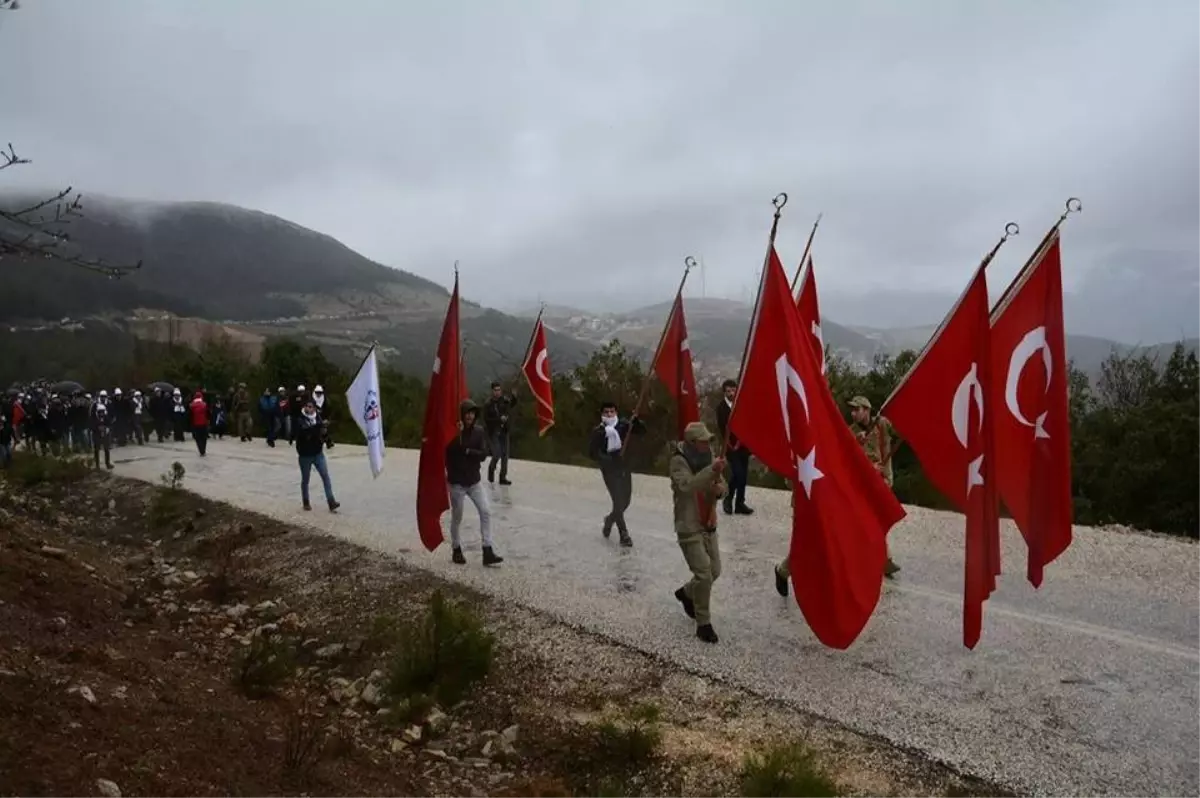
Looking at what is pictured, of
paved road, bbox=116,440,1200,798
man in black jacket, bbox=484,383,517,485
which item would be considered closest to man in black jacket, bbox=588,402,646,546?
paved road, bbox=116,440,1200,798

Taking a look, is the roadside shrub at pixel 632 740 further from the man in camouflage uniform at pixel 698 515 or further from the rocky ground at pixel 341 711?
the man in camouflage uniform at pixel 698 515

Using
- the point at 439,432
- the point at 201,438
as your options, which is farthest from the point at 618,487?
the point at 201,438

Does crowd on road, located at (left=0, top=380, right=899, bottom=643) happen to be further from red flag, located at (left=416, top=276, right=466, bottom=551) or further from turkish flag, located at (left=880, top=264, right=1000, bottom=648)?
turkish flag, located at (left=880, top=264, right=1000, bottom=648)

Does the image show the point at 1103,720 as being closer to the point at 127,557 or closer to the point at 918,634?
the point at 918,634

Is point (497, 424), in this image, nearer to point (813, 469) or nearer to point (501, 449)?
point (501, 449)

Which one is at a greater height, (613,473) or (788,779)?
(613,473)

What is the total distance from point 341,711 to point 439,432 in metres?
3.36

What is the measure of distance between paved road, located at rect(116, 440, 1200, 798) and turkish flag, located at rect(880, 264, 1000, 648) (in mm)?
760

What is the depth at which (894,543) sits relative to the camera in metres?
10.7

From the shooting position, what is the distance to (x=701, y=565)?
7.38 metres

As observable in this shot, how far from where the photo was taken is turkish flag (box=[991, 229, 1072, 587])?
6.82 meters

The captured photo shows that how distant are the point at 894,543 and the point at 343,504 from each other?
919 cm

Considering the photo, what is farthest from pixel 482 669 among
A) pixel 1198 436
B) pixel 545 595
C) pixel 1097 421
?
pixel 1097 421

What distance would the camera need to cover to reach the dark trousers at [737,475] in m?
12.4
